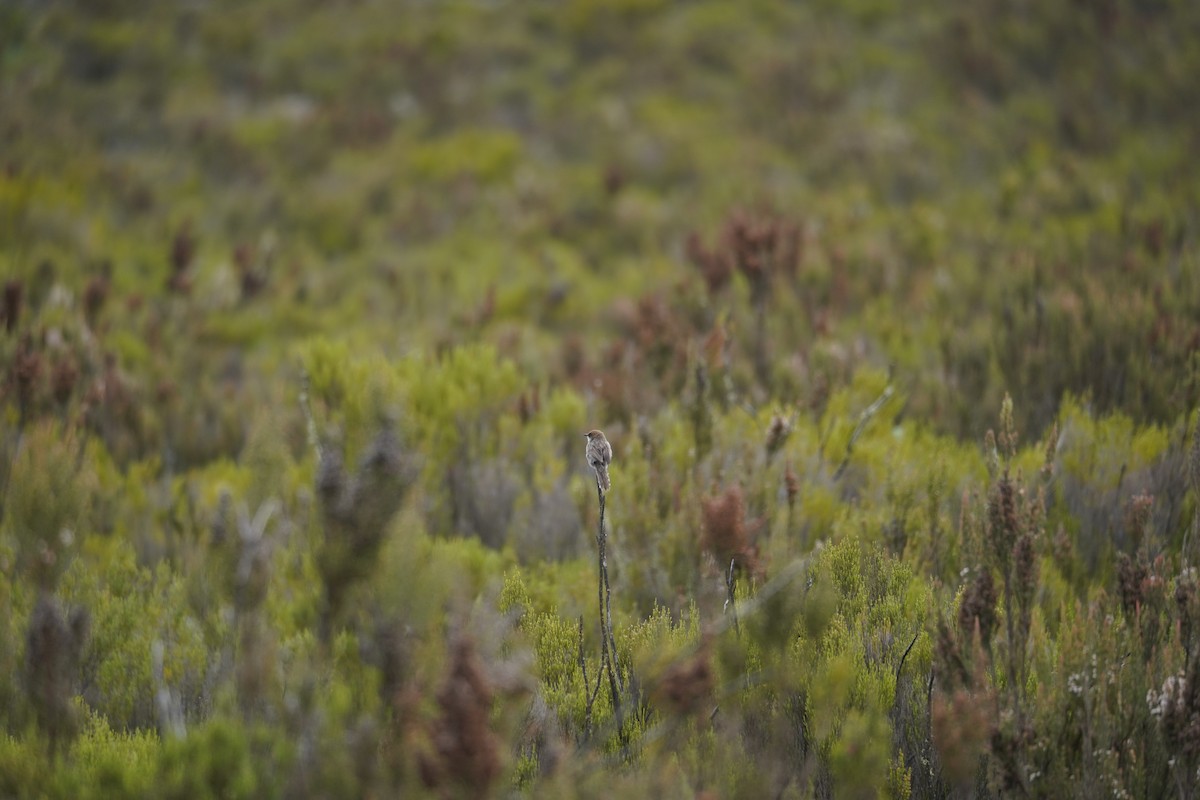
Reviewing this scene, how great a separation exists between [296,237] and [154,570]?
501 cm

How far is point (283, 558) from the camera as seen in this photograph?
9.39 feet

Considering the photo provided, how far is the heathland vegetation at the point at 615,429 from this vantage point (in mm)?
1819

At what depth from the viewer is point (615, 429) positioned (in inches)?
144

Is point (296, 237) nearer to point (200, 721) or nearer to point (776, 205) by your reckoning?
point (776, 205)

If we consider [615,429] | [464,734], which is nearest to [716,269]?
[615,429]

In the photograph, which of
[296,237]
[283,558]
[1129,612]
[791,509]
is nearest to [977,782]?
[1129,612]

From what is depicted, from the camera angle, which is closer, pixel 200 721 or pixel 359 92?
pixel 200 721

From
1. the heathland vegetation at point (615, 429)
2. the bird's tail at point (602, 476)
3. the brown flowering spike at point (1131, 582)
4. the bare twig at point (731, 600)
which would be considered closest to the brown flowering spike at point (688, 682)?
the heathland vegetation at point (615, 429)

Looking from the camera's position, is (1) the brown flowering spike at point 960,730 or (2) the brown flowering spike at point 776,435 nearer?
(1) the brown flowering spike at point 960,730

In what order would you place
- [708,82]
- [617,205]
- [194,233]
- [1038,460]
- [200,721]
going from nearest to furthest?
[200,721]
[1038,460]
[194,233]
[617,205]
[708,82]

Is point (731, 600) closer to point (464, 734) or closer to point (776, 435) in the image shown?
point (776, 435)

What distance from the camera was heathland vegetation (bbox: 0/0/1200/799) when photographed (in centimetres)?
182

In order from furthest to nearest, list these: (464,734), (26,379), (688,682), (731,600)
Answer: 1. (26,379)
2. (731,600)
3. (688,682)
4. (464,734)

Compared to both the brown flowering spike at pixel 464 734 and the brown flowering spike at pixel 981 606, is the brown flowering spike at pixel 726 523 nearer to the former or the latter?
the brown flowering spike at pixel 981 606
